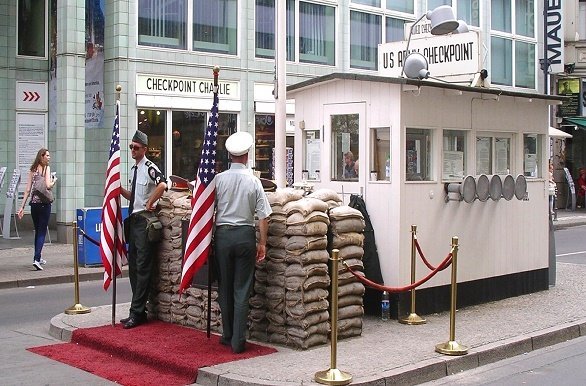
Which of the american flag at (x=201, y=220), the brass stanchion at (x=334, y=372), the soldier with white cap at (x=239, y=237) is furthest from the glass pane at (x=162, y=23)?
the brass stanchion at (x=334, y=372)

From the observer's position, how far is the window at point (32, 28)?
2162 centimetres

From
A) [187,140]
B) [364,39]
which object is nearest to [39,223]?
[187,140]

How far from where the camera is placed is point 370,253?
9.83m

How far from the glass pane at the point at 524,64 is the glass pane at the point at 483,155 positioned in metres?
20.7

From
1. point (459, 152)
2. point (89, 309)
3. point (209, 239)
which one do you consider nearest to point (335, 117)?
point (459, 152)

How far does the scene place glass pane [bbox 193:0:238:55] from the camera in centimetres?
2111

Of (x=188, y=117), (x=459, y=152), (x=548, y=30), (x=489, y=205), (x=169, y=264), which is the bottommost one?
(x=169, y=264)

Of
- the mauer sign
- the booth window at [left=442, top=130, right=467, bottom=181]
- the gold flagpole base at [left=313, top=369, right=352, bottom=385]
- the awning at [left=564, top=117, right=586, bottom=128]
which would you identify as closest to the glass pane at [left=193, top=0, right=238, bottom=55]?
the mauer sign

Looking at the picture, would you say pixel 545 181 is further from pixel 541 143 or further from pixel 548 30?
pixel 548 30

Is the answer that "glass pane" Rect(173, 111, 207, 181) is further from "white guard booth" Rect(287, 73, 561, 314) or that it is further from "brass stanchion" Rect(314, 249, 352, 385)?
"brass stanchion" Rect(314, 249, 352, 385)

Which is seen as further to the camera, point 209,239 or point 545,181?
point 545,181

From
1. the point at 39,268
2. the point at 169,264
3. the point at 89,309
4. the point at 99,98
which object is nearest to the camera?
the point at 169,264

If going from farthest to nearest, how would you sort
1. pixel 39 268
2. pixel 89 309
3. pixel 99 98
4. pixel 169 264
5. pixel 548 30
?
pixel 548 30 → pixel 99 98 → pixel 39 268 → pixel 89 309 → pixel 169 264

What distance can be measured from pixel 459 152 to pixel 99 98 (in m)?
12.0
